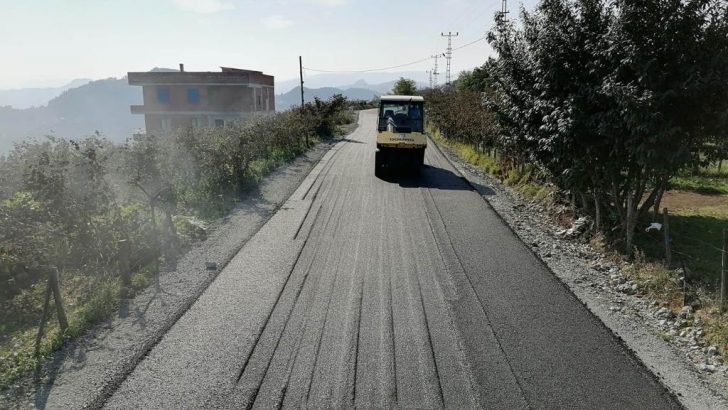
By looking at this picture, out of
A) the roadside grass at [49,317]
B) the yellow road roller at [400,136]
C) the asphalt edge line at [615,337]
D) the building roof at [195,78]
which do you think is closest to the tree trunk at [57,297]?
the roadside grass at [49,317]

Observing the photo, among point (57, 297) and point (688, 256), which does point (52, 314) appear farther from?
point (688, 256)

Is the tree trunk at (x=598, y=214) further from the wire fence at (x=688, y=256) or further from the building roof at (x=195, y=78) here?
the building roof at (x=195, y=78)

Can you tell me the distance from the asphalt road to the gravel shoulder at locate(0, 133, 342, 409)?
0.67ft

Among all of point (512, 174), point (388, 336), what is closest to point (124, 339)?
point (388, 336)

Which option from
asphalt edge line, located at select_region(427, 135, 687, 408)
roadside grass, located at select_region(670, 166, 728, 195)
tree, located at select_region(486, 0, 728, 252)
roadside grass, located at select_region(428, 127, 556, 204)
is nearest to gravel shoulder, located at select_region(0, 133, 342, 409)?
asphalt edge line, located at select_region(427, 135, 687, 408)

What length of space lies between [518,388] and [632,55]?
5.60 m

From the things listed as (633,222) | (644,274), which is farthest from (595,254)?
(644,274)

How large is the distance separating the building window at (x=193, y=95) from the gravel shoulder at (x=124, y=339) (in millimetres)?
37945

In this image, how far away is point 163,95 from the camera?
45.2 meters

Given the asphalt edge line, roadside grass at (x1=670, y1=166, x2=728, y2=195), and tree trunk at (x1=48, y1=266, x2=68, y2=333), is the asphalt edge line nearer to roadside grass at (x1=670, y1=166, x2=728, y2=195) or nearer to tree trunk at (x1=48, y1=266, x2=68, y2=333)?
tree trunk at (x1=48, y1=266, x2=68, y2=333)

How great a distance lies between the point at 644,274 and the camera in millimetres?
7641

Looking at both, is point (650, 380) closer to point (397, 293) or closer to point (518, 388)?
point (518, 388)

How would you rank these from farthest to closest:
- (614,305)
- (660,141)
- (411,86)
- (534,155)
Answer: (411,86), (534,155), (660,141), (614,305)

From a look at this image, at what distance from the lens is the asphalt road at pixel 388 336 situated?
15.5 ft
